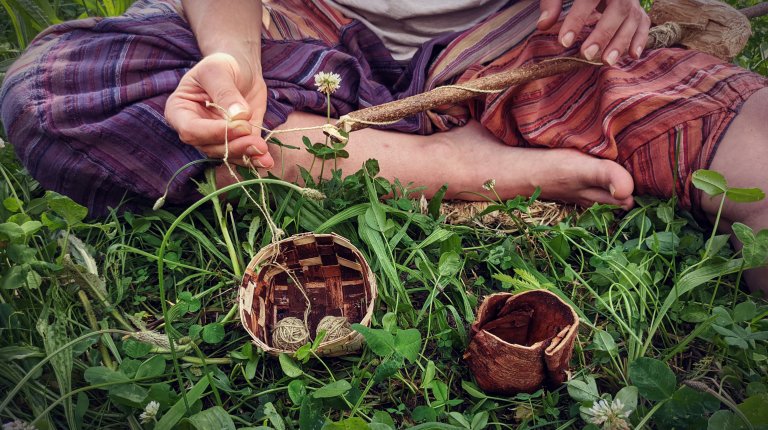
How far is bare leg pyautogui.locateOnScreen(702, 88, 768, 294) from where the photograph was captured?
1.26m

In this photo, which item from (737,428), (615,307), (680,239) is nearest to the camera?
(737,428)

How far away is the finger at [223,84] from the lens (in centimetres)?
114

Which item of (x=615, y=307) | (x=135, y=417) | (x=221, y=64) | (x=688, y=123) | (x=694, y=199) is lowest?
(x=135, y=417)

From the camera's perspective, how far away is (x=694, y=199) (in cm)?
138

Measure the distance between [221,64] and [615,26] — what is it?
38.0 inches

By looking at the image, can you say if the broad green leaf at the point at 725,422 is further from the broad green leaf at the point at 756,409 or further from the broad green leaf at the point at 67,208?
the broad green leaf at the point at 67,208

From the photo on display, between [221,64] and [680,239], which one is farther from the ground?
[221,64]

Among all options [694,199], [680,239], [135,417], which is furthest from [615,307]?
[135,417]

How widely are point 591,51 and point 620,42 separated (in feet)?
0.29

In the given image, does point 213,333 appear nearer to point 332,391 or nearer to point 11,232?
point 332,391

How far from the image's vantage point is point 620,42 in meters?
1.41

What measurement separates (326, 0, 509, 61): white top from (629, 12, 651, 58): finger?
411 mm

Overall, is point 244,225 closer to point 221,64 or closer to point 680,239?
point 221,64

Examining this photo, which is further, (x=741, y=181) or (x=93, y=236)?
(x=93, y=236)
